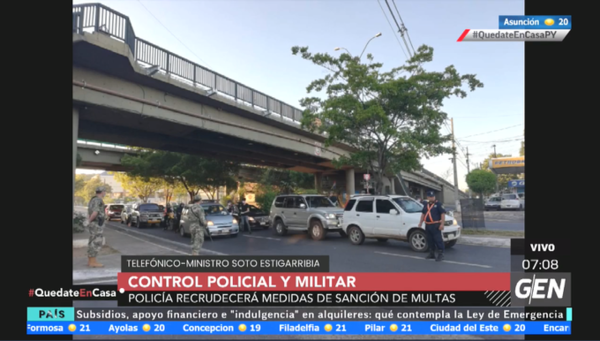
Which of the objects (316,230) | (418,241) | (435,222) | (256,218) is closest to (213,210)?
(256,218)

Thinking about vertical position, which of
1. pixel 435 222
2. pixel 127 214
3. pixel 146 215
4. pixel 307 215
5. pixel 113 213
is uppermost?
pixel 435 222

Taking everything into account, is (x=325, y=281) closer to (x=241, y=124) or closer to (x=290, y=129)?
(x=241, y=124)

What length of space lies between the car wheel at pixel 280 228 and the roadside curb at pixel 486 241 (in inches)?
289

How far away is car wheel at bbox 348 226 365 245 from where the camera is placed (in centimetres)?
1253

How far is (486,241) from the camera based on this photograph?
12.7 m

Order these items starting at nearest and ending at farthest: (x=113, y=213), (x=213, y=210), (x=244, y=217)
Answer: (x=213, y=210)
(x=244, y=217)
(x=113, y=213)

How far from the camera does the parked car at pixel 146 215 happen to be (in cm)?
2247

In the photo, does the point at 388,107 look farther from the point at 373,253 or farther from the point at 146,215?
the point at 146,215

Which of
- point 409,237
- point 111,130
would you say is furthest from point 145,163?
point 409,237

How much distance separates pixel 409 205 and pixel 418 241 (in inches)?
50.4

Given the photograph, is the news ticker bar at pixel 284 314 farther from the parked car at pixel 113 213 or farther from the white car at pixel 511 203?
the white car at pixel 511 203

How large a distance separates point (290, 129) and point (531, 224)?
58.9 feet

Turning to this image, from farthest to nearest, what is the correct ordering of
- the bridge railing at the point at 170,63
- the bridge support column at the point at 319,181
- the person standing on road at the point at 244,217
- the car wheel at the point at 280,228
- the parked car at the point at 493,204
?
1. the parked car at the point at 493,204
2. the bridge support column at the point at 319,181
3. the person standing on road at the point at 244,217
4. the car wheel at the point at 280,228
5. the bridge railing at the point at 170,63

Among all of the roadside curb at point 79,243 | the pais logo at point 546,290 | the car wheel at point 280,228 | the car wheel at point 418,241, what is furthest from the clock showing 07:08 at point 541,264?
the roadside curb at point 79,243
